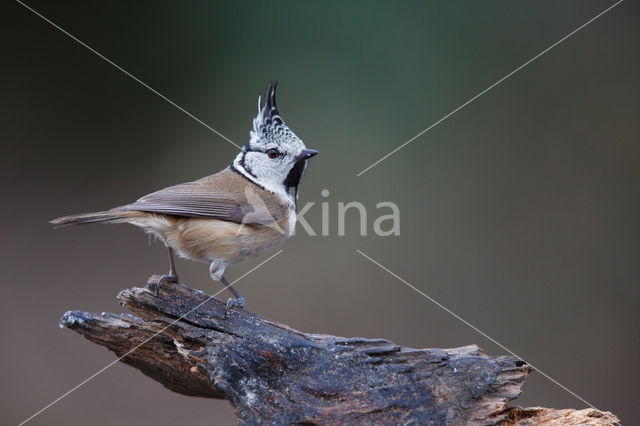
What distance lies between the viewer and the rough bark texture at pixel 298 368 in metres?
2.48

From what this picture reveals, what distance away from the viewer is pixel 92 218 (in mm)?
2768

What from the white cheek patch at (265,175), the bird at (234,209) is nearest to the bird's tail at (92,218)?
the bird at (234,209)

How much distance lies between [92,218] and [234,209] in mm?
851

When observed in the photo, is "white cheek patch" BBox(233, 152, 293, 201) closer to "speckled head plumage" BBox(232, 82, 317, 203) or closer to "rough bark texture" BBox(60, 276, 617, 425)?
"speckled head plumage" BBox(232, 82, 317, 203)

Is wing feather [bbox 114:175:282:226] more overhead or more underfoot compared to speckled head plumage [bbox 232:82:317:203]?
more underfoot

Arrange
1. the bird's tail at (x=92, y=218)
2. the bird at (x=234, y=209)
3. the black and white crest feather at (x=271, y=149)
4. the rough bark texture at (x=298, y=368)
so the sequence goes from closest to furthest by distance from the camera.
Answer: the rough bark texture at (x=298, y=368) < the bird's tail at (x=92, y=218) < the bird at (x=234, y=209) < the black and white crest feather at (x=271, y=149)

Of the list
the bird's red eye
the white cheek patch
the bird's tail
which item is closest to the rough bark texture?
the bird's tail

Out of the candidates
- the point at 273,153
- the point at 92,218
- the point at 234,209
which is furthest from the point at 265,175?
the point at 92,218

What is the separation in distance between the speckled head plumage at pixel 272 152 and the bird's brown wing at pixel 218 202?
4.8 inches

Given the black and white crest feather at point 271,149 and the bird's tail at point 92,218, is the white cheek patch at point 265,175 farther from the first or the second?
the bird's tail at point 92,218

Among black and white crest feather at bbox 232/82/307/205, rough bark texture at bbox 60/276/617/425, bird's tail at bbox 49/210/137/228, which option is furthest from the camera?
black and white crest feather at bbox 232/82/307/205

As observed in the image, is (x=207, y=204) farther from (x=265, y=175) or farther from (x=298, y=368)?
(x=298, y=368)

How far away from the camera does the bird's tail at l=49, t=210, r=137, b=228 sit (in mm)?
2672

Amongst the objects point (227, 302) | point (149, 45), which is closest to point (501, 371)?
point (227, 302)
